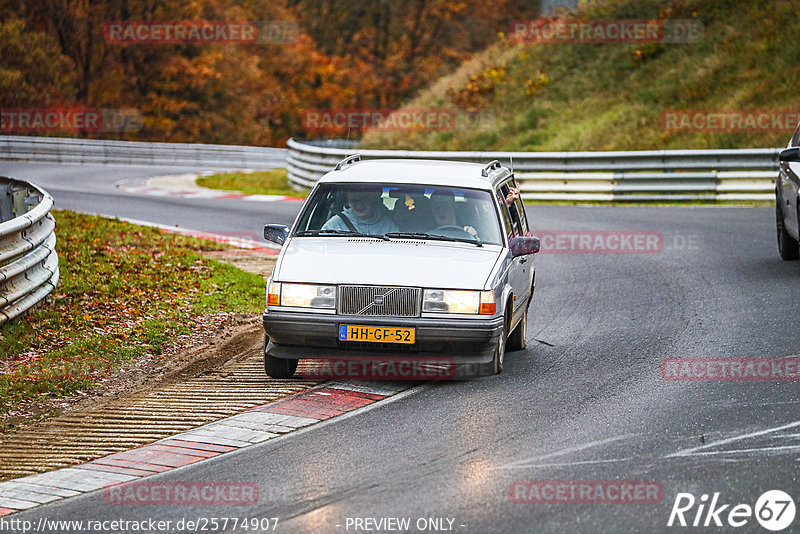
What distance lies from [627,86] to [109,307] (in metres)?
25.8

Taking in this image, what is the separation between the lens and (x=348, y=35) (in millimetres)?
75188

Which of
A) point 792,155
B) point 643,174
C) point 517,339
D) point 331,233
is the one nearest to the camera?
point 331,233

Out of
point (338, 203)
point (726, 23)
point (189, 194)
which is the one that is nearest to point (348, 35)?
point (726, 23)

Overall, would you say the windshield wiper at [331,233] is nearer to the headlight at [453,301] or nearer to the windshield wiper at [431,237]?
the windshield wiper at [431,237]

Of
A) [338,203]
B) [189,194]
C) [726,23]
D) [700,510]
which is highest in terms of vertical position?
[726,23]

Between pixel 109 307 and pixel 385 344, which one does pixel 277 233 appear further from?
pixel 109 307

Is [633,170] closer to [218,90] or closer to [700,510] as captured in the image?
[700,510]

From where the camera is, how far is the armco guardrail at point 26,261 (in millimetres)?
10320

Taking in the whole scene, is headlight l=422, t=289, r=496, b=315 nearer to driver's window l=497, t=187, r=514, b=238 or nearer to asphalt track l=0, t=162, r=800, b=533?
asphalt track l=0, t=162, r=800, b=533

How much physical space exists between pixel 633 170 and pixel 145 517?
69.4ft

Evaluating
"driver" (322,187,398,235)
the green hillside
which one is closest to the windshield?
"driver" (322,187,398,235)

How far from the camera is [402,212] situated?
975 cm

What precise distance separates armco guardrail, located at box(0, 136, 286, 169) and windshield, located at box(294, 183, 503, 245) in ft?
103

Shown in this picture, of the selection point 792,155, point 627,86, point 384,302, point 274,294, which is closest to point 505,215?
point 384,302
